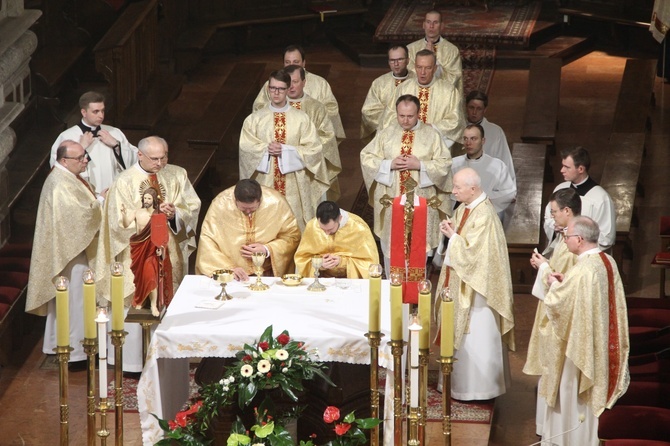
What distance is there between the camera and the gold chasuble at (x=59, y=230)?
31.4ft

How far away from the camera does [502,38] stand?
54.8ft

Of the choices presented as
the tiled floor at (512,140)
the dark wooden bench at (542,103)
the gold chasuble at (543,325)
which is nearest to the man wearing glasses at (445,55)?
the dark wooden bench at (542,103)

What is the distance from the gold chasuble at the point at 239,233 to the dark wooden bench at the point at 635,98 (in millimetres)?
4577

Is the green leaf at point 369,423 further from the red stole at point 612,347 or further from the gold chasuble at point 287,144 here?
the gold chasuble at point 287,144

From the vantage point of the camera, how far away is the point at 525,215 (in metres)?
11.4

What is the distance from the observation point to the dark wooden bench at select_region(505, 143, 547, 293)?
11.0m

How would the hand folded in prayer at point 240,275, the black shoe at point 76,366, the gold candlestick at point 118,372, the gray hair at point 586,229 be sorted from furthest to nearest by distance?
the black shoe at point 76,366 < the hand folded in prayer at point 240,275 < the gray hair at point 586,229 < the gold candlestick at point 118,372

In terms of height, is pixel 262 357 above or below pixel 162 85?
below

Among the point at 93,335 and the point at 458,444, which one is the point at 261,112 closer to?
the point at 458,444

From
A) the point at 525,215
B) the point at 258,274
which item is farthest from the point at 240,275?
the point at 525,215

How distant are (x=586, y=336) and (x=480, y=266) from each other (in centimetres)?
106

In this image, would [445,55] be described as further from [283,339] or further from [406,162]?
[283,339]

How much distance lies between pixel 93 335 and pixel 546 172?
298 inches

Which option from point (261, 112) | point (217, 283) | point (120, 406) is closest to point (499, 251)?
point (217, 283)
